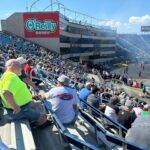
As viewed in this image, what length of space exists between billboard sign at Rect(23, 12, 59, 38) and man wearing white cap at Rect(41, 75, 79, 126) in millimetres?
44890

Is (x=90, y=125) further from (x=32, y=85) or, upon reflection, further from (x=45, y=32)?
(x=45, y=32)

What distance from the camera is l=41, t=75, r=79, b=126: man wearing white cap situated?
22.4 ft

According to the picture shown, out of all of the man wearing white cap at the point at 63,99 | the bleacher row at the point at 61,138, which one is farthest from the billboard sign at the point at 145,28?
the man wearing white cap at the point at 63,99

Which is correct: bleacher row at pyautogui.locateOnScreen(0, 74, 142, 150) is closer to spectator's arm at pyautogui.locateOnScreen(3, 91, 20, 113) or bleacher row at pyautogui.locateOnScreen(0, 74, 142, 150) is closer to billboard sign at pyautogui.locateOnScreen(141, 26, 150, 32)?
spectator's arm at pyautogui.locateOnScreen(3, 91, 20, 113)

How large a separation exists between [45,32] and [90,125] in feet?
147

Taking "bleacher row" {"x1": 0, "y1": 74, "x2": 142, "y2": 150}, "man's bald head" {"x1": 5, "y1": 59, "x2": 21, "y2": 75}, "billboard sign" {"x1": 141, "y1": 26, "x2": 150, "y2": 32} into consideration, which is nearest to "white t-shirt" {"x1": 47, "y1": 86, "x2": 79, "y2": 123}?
"bleacher row" {"x1": 0, "y1": 74, "x2": 142, "y2": 150}

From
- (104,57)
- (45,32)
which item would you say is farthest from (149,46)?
(45,32)

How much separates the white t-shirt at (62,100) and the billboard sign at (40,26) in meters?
44.9

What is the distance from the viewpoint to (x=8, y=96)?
592 cm

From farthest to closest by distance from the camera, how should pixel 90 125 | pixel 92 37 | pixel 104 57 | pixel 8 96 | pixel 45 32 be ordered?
1. pixel 104 57
2. pixel 92 37
3. pixel 45 32
4. pixel 90 125
5. pixel 8 96

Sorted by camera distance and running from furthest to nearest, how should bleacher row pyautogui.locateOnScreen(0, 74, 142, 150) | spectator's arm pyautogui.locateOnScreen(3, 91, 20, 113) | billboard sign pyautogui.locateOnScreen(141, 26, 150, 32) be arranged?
billboard sign pyautogui.locateOnScreen(141, 26, 150, 32), spectator's arm pyautogui.locateOnScreen(3, 91, 20, 113), bleacher row pyautogui.locateOnScreen(0, 74, 142, 150)

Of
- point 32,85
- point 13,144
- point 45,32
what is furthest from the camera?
point 45,32

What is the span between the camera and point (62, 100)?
22.6 ft

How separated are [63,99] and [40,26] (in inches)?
1793
